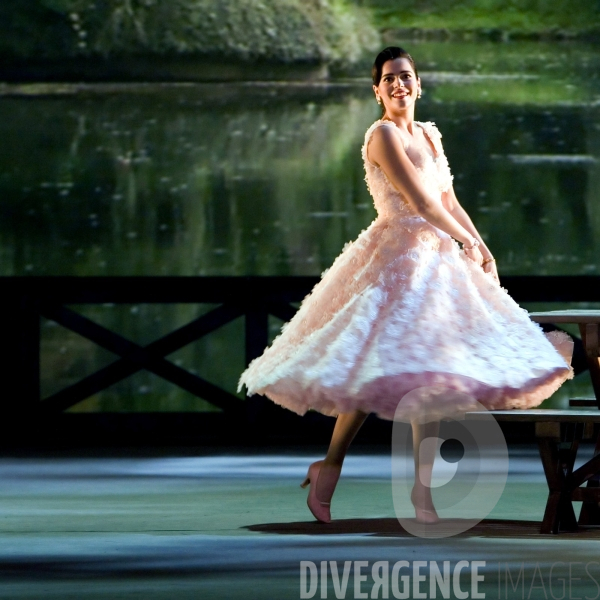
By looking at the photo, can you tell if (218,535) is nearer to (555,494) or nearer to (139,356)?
(555,494)

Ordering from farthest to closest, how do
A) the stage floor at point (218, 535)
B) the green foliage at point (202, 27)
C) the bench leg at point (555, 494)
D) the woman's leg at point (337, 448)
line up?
the green foliage at point (202, 27), the woman's leg at point (337, 448), the bench leg at point (555, 494), the stage floor at point (218, 535)

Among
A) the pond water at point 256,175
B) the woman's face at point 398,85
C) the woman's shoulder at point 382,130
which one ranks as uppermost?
the pond water at point 256,175

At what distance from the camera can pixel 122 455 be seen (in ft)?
24.1

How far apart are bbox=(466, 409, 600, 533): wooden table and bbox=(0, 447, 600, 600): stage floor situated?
0.24 feet

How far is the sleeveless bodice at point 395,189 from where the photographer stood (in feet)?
16.4

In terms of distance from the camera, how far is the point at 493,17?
1001 centimetres

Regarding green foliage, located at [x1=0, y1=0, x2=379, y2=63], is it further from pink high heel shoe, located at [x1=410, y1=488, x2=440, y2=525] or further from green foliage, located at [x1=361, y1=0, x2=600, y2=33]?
pink high heel shoe, located at [x1=410, y1=488, x2=440, y2=525]

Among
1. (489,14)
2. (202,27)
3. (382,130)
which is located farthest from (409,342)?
(202,27)

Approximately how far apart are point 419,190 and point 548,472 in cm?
90

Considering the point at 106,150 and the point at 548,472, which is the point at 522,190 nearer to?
the point at 106,150

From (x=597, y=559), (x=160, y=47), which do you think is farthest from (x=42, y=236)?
(x=597, y=559)

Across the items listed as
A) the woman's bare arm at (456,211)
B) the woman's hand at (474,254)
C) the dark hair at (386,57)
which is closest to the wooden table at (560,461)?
the woman's hand at (474,254)

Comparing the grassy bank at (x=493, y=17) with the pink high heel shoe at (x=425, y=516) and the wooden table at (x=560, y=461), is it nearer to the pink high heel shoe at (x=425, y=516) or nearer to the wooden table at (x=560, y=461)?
the wooden table at (x=560, y=461)

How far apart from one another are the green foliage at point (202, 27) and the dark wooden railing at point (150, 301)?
7.23 ft
